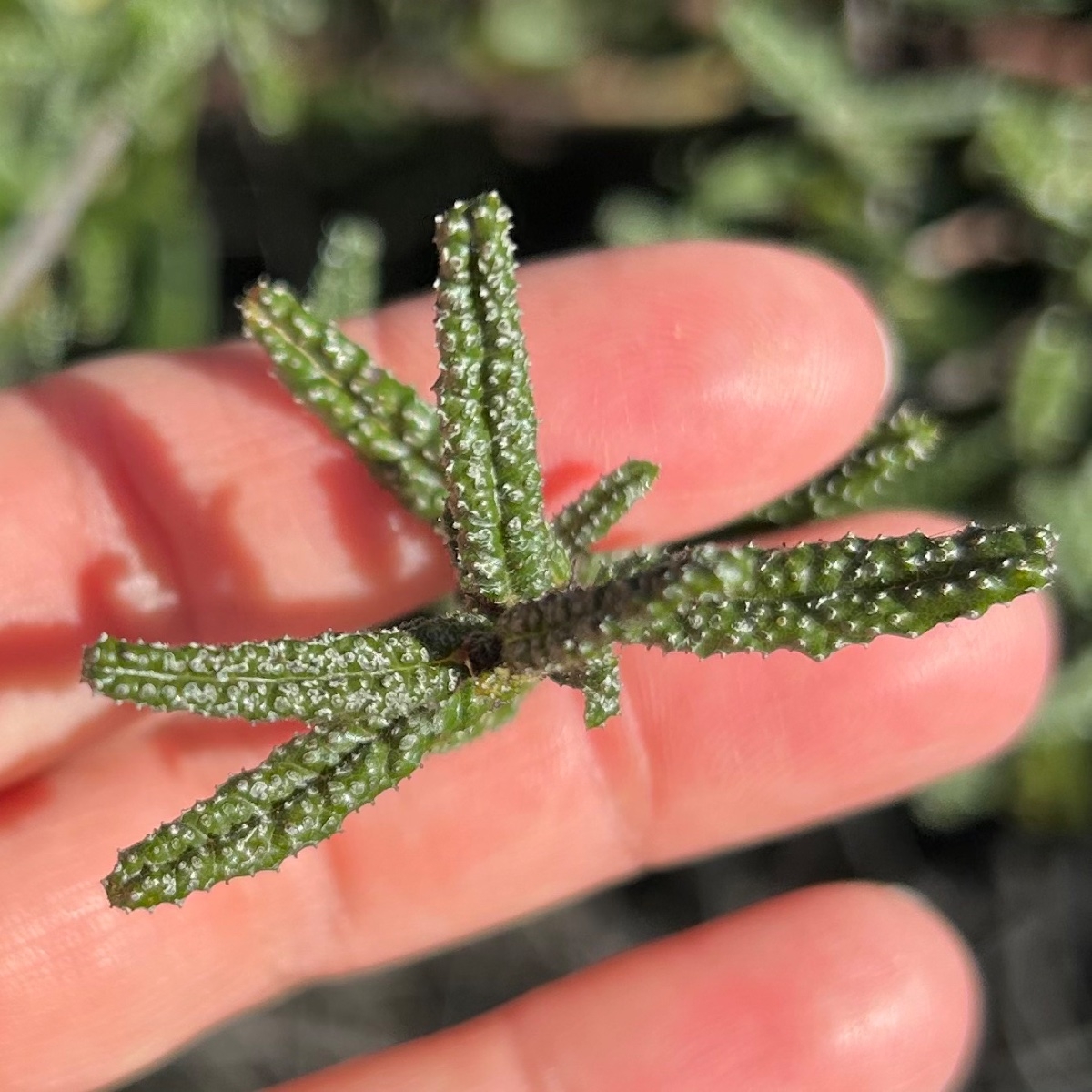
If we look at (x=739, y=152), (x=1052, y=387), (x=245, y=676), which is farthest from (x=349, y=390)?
(x=1052, y=387)

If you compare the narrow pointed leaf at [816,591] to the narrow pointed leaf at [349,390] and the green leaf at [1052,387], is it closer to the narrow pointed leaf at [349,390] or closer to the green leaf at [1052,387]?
the narrow pointed leaf at [349,390]

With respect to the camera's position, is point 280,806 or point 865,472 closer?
point 280,806

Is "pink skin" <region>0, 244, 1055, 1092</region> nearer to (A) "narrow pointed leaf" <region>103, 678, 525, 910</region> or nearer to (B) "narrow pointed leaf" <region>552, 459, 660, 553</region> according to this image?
(B) "narrow pointed leaf" <region>552, 459, 660, 553</region>

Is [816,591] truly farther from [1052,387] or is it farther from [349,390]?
[1052,387]

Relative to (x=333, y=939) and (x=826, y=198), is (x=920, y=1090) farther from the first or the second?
(x=826, y=198)

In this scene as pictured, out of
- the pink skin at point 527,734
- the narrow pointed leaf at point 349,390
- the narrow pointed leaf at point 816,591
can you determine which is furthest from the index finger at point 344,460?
the narrow pointed leaf at point 816,591

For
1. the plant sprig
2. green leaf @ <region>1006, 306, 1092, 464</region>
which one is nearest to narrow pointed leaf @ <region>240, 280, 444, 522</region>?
the plant sprig

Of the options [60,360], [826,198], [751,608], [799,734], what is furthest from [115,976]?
[826,198]
